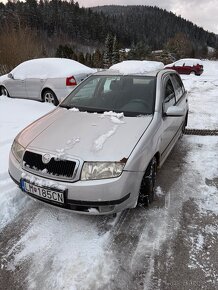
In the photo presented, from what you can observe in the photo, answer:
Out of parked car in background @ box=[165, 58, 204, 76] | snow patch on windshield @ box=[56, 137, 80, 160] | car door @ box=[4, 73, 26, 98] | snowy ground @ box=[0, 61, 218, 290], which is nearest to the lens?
snowy ground @ box=[0, 61, 218, 290]

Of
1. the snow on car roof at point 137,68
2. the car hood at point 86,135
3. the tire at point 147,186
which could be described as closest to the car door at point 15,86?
the snow on car roof at point 137,68

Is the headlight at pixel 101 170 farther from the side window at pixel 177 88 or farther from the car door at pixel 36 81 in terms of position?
the car door at pixel 36 81

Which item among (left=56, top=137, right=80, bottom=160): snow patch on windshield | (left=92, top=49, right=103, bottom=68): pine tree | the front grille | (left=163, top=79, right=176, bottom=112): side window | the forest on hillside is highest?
the forest on hillside

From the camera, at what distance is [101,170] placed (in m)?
2.67

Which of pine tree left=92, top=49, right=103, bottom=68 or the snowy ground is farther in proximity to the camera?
pine tree left=92, top=49, right=103, bottom=68

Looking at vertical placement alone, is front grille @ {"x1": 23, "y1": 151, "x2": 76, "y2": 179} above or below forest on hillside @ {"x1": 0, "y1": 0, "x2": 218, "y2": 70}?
below

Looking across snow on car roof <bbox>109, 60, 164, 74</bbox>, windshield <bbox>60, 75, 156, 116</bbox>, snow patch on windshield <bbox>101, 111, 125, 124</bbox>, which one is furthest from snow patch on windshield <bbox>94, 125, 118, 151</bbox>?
snow on car roof <bbox>109, 60, 164, 74</bbox>

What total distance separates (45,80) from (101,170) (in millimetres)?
→ 6108

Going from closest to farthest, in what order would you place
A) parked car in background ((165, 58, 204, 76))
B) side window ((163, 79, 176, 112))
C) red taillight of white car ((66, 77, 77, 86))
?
side window ((163, 79, 176, 112)) < red taillight of white car ((66, 77, 77, 86)) < parked car in background ((165, 58, 204, 76))

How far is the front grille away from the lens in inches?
107

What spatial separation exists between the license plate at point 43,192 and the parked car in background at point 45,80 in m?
5.24

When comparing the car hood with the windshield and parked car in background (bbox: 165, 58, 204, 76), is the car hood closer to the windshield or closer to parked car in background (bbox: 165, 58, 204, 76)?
the windshield

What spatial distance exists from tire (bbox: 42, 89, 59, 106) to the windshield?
12.4 feet

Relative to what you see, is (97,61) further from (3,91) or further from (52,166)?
(52,166)
